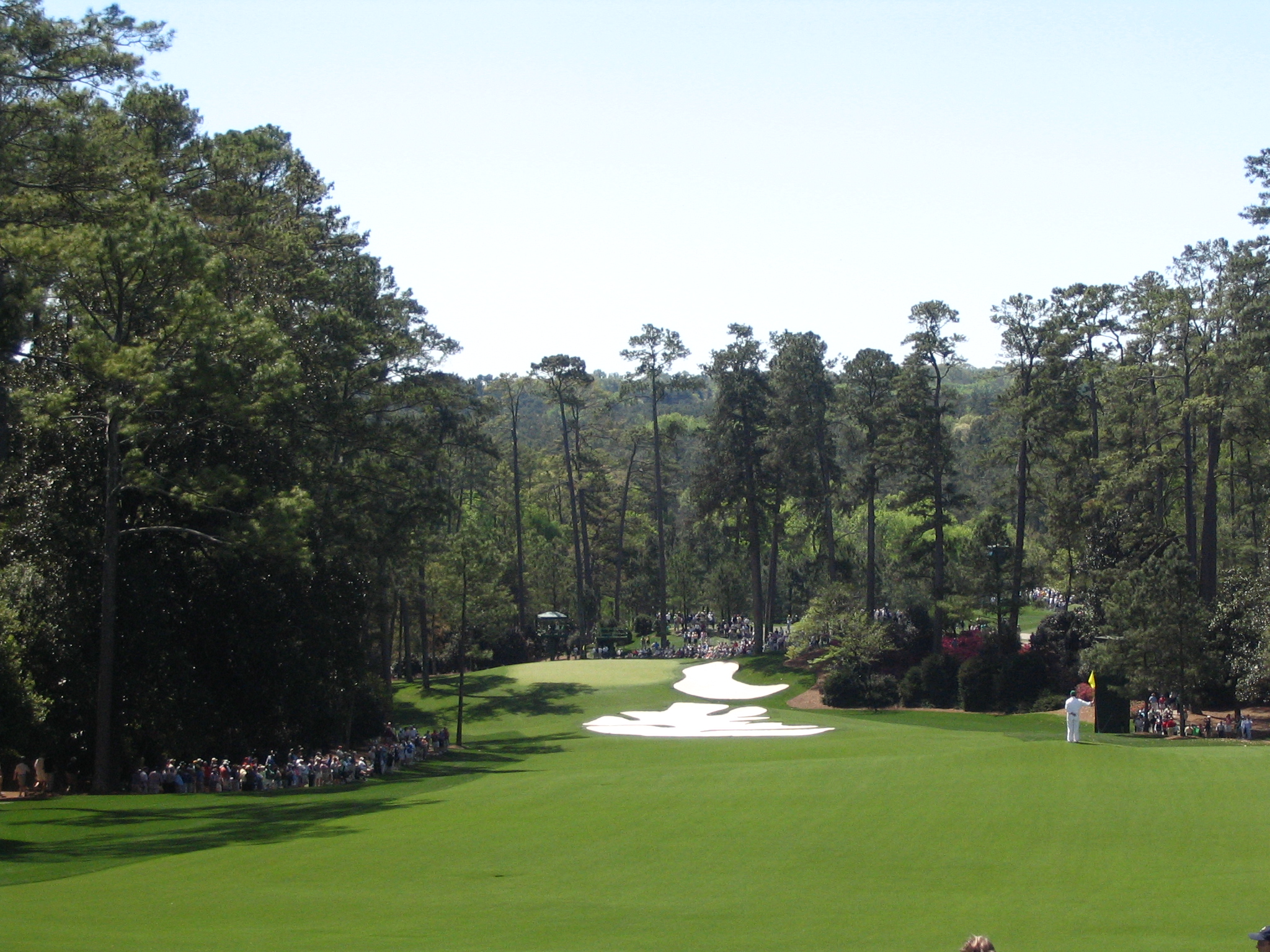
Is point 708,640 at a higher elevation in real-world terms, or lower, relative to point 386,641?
lower

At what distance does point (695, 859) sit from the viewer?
50.2 feet

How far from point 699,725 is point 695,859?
3010 centimetres

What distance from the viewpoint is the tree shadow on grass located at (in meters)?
17.4

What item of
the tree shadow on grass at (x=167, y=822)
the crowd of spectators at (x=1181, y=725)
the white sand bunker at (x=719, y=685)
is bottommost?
the white sand bunker at (x=719, y=685)

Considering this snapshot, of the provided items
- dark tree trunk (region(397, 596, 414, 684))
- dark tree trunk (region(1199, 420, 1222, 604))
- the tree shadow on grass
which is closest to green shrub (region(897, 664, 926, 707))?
dark tree trunk (region(1199, 420, 1222, 604))

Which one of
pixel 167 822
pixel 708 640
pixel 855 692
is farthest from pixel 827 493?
pixel 167 822

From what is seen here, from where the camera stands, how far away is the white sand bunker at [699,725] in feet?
136

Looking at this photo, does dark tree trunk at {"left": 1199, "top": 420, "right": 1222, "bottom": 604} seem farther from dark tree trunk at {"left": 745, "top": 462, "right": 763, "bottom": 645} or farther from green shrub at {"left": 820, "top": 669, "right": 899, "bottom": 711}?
dark tree trunk at {"left": 745, "top": 462, "right": 763, "bottom": 645}

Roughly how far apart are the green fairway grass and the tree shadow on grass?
84 mm

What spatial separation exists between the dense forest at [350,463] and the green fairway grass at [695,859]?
586 cm

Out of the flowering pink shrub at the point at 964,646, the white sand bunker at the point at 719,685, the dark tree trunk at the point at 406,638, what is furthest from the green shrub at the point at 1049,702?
the dark tree trunk at the point at 406,638

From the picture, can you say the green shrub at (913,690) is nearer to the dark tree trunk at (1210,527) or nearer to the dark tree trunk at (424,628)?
the dark tree trunk at (1210,527)

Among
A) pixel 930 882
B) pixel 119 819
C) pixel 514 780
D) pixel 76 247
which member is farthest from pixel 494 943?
pixel 76 247

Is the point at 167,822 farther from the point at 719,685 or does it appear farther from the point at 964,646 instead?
the point at 964,646
